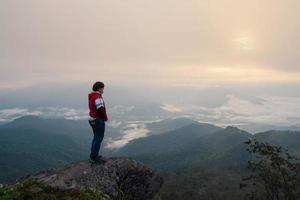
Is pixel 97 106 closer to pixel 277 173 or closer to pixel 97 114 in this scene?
pixel 97 114

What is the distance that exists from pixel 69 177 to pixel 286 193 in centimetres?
2037

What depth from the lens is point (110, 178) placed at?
15625mm

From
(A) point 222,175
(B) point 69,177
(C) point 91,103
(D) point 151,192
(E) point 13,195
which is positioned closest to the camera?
(E) point 13,195

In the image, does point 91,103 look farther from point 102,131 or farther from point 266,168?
point 266,168

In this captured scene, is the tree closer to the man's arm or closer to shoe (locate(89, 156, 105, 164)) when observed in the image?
shoe (locate(89, 156, 105, 164))

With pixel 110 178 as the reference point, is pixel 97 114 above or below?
above

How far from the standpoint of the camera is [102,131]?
16.0 meters

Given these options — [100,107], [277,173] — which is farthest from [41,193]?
[277,173]

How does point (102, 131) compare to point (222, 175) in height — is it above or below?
above

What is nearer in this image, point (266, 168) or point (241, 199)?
point (266, 168)

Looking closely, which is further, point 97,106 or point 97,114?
point 97,114

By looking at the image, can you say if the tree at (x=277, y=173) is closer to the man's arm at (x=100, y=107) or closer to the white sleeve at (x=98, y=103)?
the man's arm at (x=100, y=107)

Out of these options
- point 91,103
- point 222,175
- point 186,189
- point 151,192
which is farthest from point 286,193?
point 222,175

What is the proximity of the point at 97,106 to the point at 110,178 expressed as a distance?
3034 millimetres
